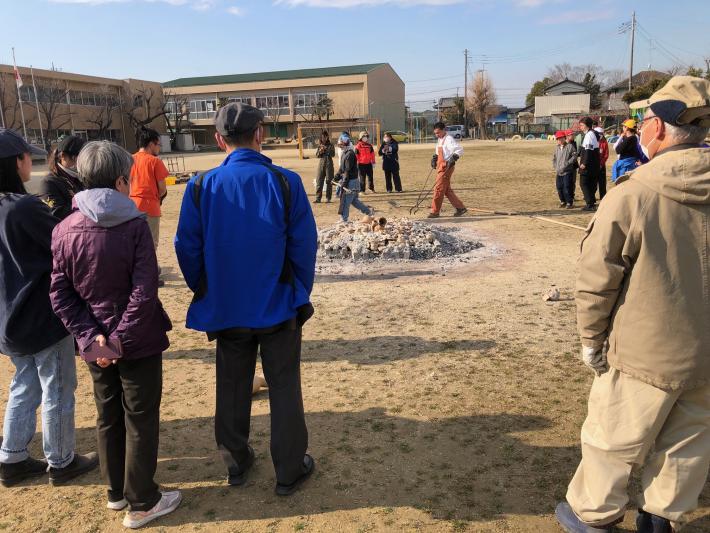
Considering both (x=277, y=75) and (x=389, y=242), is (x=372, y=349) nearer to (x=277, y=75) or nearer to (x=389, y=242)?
(x=389, y=242)

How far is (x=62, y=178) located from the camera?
3885 mm

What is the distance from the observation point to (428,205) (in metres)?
13.4

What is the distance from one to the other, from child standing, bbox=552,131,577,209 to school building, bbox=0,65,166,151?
98.5ft

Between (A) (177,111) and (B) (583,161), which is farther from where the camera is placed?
(A) (177,111)

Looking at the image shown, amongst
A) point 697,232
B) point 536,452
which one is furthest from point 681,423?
point 536,452

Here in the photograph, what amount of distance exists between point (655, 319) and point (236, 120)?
2086mm

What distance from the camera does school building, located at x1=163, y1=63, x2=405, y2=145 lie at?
206ft

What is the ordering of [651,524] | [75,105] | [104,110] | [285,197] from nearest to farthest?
[651,524]
[285,197]
[75,105]
[104,110]

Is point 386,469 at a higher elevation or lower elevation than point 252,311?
lower

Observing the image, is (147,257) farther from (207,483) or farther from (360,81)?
Result: (360,81)

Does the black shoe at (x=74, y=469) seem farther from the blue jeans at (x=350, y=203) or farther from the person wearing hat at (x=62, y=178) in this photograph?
the blue jeans at (x=350, y=203)

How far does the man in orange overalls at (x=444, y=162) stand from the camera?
10609mm

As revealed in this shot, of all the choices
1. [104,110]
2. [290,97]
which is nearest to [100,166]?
[104,110]

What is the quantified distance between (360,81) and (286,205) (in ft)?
208
